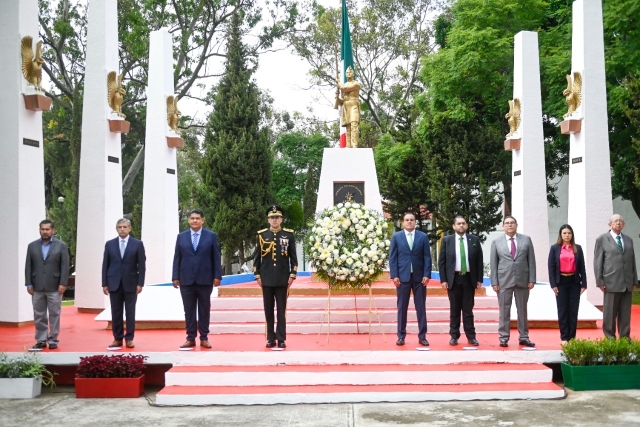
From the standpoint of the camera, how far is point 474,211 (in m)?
22.6

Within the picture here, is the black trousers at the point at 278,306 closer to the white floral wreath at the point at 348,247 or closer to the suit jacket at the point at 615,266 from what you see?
the white floral wreath at the point at 348,247

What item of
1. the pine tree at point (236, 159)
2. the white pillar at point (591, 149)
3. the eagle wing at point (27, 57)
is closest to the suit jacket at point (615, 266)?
the white pillar at point (591, 149)

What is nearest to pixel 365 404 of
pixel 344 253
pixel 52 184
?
pixel 344 253

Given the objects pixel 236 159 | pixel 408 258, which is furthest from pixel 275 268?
pixel 236 159

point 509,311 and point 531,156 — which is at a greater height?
point 531,156

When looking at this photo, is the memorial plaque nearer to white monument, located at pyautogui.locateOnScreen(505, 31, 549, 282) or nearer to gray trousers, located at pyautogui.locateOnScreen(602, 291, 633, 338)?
gray trousers, located at pyautogui.locateOnScreen(602, 291, 633, 338)

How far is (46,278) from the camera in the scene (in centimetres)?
877

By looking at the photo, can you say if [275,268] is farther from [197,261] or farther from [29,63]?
[29,63]

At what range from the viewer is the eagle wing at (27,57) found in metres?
11.5

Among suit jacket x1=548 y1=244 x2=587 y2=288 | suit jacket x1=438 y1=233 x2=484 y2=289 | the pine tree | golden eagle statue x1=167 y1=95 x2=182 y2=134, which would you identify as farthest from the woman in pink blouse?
the pine tree

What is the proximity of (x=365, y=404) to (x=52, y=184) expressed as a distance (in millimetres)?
35602

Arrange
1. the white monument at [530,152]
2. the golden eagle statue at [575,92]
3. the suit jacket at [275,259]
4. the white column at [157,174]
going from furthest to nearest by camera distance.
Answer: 1. the white column at [157,174]
2. the white monument at [530,152]
3. the golden eagle statue at [575,92]
4. the suit jacket at [275,259]

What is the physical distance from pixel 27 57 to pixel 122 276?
197 inches

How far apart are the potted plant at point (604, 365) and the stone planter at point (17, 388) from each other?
20.2 ft
